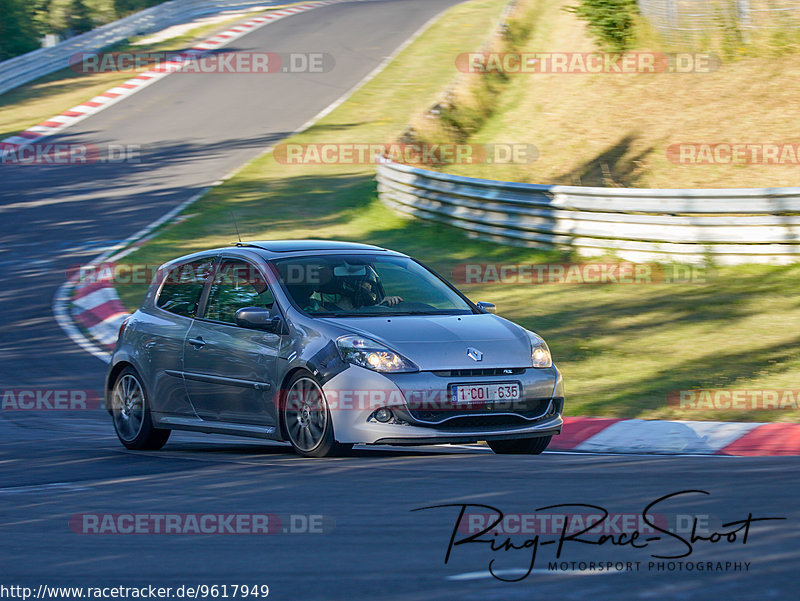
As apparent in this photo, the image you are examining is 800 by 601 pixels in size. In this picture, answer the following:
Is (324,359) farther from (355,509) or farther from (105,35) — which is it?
(105,35)

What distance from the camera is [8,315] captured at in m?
14.8

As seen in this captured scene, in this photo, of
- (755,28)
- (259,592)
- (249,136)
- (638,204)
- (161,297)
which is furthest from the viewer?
(249,136)

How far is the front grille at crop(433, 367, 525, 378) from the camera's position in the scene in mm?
7129

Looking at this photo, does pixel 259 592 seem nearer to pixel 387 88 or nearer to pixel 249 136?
pixel 249 136

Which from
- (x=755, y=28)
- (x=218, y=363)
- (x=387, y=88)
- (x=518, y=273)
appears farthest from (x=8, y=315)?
(x=387, y=88)

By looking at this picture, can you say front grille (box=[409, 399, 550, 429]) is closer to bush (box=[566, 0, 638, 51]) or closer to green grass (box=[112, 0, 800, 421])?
green grass (box=[112, 0, 800, 421])

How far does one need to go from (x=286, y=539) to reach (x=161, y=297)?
162 inches

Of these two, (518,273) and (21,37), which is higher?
(21,37)

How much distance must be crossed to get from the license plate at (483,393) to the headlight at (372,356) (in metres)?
0.29

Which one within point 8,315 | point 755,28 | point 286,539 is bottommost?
point 8,315

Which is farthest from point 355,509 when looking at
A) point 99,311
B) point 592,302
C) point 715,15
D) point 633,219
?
point 715,15

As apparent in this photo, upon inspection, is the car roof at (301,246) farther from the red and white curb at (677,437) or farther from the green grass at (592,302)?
the green grass at (592,302)

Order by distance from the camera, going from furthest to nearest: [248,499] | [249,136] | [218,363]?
[249,136] → [218,363] → [248,499]

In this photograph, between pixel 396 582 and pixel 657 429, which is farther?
pixel 657 429
